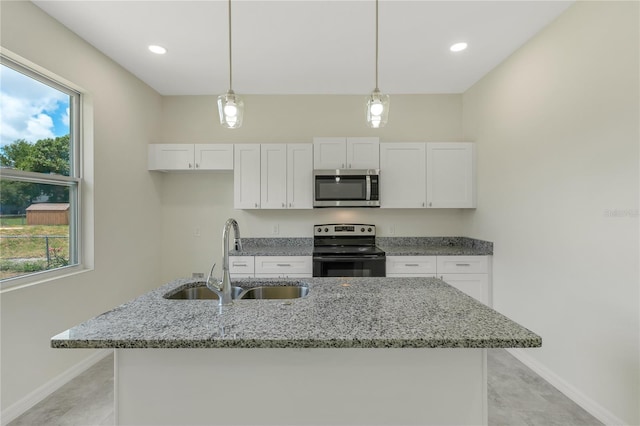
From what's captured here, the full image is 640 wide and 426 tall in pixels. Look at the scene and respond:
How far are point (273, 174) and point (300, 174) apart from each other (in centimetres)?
30

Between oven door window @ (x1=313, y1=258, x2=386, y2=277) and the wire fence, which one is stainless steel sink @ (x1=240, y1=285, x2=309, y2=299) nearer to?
oven door window @ (x1=313, y1=258, x2=386, y2=277)

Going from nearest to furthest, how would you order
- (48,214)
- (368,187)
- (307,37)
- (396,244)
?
1. (48,214)
2. (307,37)
3. (368,187)
4. (396,244)

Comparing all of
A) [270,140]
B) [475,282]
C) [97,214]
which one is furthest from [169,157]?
[475,282]

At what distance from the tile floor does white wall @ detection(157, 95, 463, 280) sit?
1.61 meters

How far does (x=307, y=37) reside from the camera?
2.53m

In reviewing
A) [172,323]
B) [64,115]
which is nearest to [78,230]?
[64,115]

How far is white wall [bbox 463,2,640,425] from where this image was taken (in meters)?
1.81

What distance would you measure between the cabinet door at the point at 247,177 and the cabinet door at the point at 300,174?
0.36 metres

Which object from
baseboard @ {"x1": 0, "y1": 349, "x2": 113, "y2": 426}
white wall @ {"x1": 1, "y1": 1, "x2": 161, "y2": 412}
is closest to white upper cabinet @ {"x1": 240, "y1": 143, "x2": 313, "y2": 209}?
white wall @ {"x1": 1, "y1": 1, "x2": 161, "y2": 412}

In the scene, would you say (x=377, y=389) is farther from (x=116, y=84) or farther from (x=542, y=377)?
(x=116, y=84)

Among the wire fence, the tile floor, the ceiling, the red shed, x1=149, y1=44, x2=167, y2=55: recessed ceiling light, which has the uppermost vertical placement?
the ceiling

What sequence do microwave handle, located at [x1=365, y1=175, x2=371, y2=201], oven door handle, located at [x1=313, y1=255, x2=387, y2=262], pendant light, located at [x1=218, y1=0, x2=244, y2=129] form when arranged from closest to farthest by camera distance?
pendant light, located at [x1=218, y1=0, x2=244, y2=129] < oven door handle, located at [x1=313, y1=255, x2=387, y2=262] < microwave handle, located at [x1=365, y1=175, x2=371, y2=201]

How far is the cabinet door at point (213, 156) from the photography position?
3.48 metres

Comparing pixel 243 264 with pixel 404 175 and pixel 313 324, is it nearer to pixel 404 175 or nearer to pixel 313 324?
pixel 404 175
